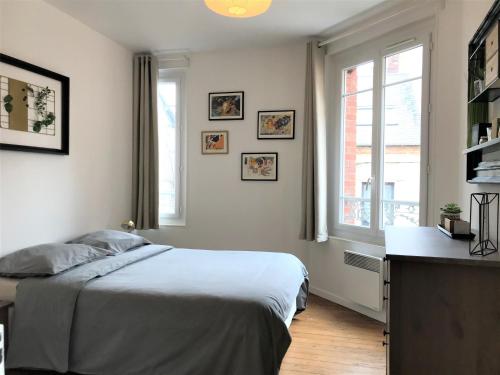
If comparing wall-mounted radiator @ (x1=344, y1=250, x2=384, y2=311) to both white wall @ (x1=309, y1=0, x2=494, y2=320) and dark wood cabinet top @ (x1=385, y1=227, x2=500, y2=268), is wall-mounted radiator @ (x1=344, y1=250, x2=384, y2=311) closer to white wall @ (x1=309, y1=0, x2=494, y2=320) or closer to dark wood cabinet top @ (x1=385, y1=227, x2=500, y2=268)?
white wall @ (x1=309, y1=0, x2=494, y2=320)

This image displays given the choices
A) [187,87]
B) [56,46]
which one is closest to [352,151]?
[187,87]

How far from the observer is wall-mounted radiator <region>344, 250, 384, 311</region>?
131 inches

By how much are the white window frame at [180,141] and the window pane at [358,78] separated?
1.82 m

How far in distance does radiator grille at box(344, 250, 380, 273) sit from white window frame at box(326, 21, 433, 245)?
0.17 meters

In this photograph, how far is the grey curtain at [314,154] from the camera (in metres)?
3.81

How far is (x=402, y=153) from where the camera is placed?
3.37m

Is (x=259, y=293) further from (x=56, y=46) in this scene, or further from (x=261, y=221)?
(x=56, y=46)

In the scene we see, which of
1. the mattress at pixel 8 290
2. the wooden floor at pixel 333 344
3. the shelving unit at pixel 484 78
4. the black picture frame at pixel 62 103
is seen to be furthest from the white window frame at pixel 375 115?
the mattress at pixel 8 290

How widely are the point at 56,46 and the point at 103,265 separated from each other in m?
1.92

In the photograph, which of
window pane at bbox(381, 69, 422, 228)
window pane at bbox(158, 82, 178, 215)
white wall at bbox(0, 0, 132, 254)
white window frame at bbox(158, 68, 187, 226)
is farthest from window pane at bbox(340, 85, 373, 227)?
white wall at bbox(0, 0, 132, 254)

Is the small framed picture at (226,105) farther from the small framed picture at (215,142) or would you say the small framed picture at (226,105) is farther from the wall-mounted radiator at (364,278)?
the wall-mounted radiator at (364,278)

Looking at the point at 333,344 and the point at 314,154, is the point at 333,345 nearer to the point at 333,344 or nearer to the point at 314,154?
the point at 333,344

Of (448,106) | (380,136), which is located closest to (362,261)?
(380,136)

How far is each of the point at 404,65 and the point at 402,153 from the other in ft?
2.46
